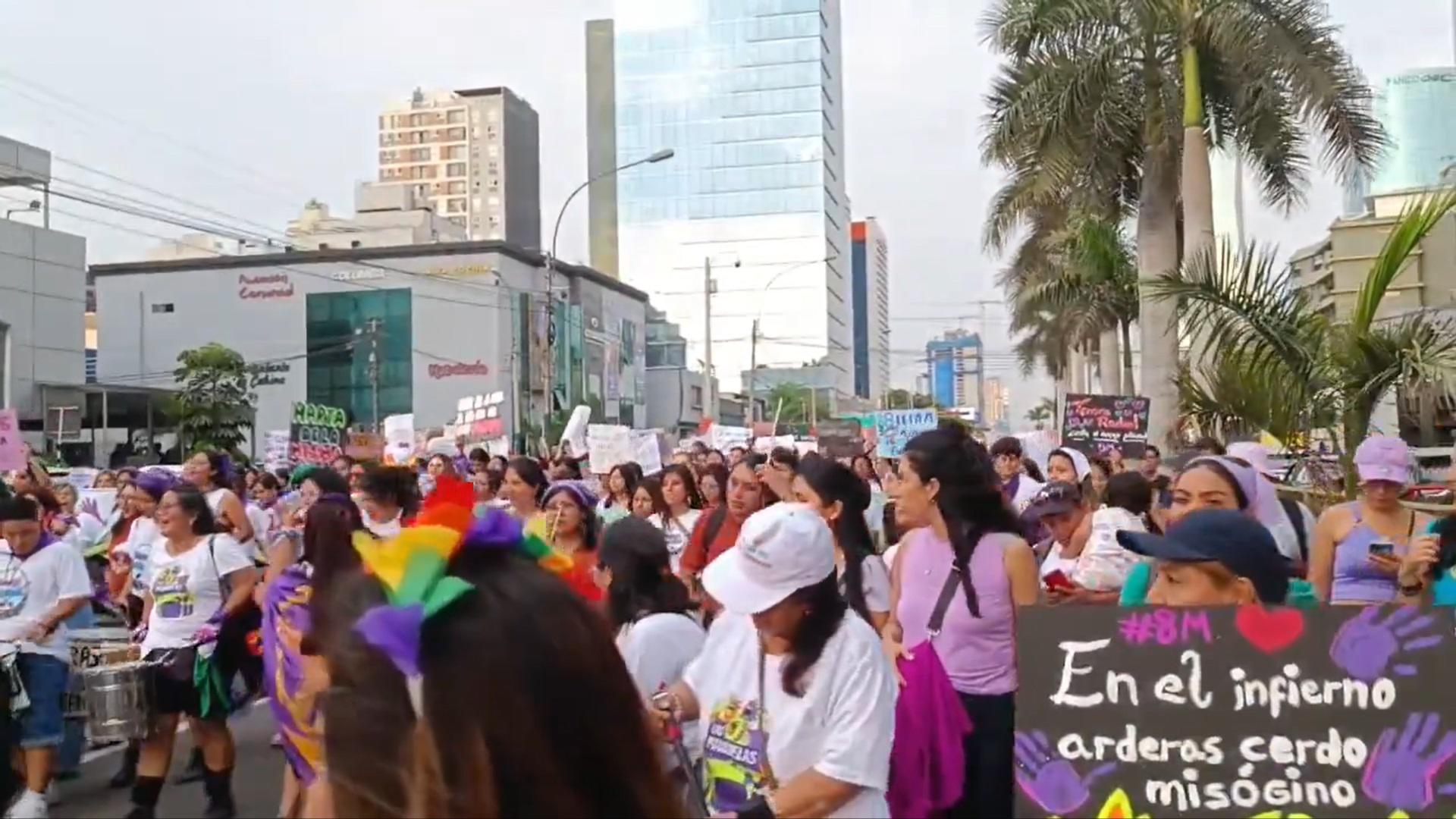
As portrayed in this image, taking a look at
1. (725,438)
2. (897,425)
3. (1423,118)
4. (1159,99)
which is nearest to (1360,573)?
(1159,99)

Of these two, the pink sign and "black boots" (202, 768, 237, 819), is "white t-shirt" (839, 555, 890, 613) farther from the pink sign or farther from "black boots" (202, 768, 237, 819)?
the pink sign

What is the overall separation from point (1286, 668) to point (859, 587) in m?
1.62

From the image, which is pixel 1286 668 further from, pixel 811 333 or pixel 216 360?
pixel 811 333

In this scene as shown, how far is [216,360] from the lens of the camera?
56.1m

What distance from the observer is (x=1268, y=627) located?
370cm

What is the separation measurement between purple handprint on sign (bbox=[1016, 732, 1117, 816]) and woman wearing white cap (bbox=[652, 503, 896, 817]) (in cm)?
78

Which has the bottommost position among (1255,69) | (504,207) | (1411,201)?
(1411,201)

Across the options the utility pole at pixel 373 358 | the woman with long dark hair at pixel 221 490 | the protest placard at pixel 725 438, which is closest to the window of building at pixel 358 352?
the utility pole at pixel 373 358

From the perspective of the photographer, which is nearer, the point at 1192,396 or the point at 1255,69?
the point at 1192,396

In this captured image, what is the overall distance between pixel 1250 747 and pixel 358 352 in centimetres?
7357

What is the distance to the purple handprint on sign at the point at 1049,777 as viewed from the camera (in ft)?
12.4

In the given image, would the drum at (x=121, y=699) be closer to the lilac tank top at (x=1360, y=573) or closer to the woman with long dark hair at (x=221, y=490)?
the woman with long dark hair at (x=221, y=490)

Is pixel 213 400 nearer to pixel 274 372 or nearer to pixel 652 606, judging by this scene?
pixel 274 372

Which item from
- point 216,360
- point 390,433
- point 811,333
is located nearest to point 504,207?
point 811,333
